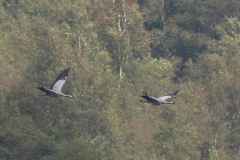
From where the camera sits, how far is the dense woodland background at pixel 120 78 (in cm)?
4531

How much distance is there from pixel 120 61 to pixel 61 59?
12159 millimetres

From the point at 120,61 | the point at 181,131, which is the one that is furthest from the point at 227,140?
the point at 120,61

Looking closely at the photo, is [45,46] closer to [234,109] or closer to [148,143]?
[148,143]

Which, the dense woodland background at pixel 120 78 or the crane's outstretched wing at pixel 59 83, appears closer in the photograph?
the crane's outstretched wing at pixel 59 83

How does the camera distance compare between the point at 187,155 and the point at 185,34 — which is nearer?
the point at 187,155

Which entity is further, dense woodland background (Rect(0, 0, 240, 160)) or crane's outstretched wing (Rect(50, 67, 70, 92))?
dense woodland background (Rect(0, 0, 240, 160))

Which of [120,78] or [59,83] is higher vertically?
[59,83]

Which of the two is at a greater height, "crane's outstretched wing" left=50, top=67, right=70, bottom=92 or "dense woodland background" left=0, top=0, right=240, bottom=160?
"crane's outstretched wing" left=50, top=67, right=70, bottom=92

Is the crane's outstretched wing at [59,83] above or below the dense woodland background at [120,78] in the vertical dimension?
above

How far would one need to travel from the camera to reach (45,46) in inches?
2068

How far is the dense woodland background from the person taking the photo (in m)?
45.3

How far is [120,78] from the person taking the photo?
61438mm

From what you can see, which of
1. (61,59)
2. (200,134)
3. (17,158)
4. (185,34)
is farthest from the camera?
(185,34)

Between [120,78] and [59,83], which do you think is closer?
[59,83]
